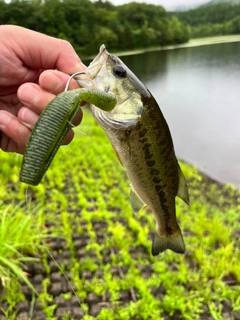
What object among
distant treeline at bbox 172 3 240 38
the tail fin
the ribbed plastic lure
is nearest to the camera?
the ribbed plastic lure

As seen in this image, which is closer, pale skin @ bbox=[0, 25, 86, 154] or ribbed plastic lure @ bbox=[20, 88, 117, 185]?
ribbed plastic lure @ bbox=[20, 88, 117, 185]

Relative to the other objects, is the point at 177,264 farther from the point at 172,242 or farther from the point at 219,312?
the point at 172,242

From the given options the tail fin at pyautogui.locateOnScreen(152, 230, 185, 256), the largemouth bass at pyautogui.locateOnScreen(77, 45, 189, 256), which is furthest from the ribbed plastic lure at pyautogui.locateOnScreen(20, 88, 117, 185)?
the tail fin at pyautogui.locateOnScreen(152, 230, 185, 256)

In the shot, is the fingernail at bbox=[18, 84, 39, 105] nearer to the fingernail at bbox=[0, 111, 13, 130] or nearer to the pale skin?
the pale skin

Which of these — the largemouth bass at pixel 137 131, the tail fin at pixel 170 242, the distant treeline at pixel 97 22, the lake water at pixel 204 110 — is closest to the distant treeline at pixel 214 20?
the distant treeline at pixel 97 22

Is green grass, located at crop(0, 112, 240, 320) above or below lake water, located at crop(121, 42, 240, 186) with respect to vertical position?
above

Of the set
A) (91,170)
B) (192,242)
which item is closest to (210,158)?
(91,170)
